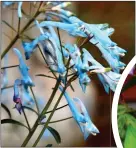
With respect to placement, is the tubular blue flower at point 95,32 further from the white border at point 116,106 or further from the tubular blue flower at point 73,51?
the white border at point 116,106

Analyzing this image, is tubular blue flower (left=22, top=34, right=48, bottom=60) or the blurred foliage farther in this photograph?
tubular blue flower (left=22, top=34, right=48, bottom=60)

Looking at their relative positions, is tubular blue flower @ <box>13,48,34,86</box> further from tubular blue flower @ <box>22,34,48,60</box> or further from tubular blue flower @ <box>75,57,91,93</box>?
tubular blue flower @ <box>75,57,91,93</box>

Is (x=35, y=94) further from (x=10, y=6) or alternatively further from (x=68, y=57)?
(x=10, y=6)

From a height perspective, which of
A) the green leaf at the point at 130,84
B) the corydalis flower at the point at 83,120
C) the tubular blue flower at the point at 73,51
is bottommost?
the corydalis flower at the point at 83,120

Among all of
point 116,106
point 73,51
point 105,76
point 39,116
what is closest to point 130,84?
point 116,106

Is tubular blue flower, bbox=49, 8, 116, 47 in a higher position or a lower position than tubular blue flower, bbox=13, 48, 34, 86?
higher

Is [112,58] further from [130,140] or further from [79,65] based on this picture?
[130,140]

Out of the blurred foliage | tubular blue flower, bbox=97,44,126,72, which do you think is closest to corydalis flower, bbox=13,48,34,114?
tubular blue flower, bbox=97,44,126,72

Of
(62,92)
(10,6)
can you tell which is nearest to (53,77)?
(62,92)

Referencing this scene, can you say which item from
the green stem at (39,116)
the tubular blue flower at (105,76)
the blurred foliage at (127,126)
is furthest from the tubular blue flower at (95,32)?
the blurred foliage at (127,126)

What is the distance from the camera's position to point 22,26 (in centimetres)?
141

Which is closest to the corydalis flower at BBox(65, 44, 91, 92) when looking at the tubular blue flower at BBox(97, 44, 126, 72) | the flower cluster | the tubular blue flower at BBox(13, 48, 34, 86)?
the flower cluster

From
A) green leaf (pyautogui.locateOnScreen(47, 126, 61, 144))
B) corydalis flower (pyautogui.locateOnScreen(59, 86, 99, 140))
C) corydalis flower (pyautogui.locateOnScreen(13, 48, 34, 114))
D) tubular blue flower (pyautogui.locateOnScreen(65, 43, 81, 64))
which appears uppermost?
tubular blue flower (pyautogui.locateOnScreen(65, 43, 81, 64))

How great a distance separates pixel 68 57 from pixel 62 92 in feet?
0.55
